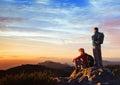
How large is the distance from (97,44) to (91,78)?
7.76 ft

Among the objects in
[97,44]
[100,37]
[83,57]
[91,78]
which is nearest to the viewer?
[91,78]

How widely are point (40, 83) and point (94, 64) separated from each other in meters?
5.25

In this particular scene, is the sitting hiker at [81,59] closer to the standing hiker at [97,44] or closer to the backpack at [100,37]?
the standing hiker at [97,44]

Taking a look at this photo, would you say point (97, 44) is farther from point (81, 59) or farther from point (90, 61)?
point (81, 59)

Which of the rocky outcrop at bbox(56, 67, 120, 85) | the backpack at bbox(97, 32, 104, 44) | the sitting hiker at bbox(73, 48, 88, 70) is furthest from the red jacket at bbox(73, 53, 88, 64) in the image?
the backpack at bbox(97, 32, 104, 44)

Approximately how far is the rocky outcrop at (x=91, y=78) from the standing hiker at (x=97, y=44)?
80 cm

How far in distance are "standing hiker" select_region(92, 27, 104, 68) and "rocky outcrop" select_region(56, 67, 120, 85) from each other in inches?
31.3

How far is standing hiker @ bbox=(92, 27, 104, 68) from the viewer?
2053 centimetres

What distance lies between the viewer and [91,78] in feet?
64.8

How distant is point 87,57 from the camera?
2111 centimetres

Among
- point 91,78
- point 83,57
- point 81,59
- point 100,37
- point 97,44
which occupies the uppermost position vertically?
point 100,37

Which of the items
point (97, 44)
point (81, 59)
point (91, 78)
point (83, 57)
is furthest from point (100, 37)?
point (91, 78)

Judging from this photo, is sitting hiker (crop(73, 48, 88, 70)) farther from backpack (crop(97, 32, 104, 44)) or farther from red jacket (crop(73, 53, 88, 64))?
backpack (crop(97, 32, 104, 44))

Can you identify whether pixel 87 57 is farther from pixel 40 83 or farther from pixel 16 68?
pixel 16 68
